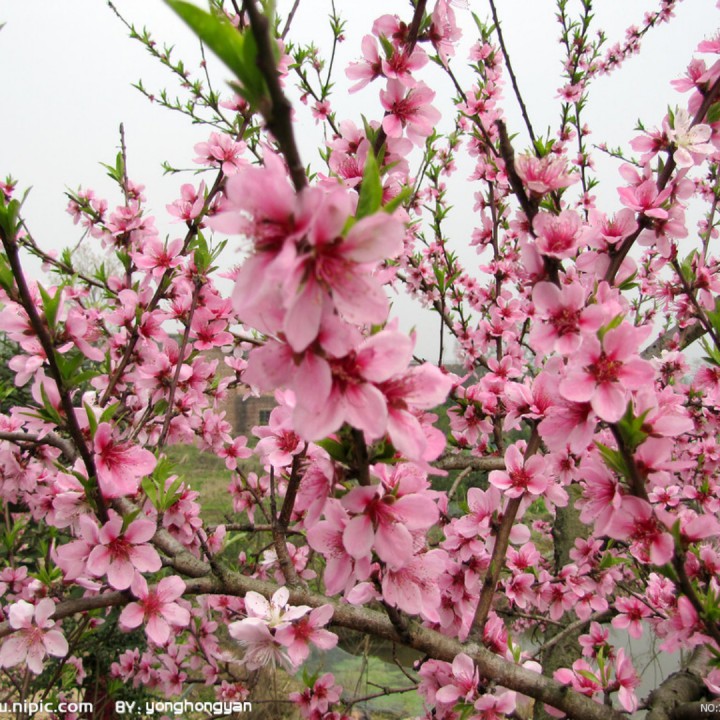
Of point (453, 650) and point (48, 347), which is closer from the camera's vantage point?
point (48, 347)

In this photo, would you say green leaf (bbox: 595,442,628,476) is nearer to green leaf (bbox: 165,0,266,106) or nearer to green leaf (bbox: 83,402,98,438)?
green leaf (bbox: 165,0,266,106)

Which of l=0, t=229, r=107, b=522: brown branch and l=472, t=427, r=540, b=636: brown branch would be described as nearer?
l=0, t=229, r=107, b=522: brown branch

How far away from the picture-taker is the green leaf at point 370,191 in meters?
0.69

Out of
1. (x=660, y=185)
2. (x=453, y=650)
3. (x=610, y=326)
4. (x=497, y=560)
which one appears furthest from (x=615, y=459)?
(x=660, y=185)

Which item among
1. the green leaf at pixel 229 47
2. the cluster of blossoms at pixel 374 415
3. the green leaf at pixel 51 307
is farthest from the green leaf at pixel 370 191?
the green leaf at pixel 51 307

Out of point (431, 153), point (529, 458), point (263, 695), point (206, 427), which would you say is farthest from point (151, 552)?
point (263, 695)

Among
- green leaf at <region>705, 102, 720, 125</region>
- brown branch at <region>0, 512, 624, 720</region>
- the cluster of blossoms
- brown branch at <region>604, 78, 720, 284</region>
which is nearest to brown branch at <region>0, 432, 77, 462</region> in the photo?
the cluster of blossoms

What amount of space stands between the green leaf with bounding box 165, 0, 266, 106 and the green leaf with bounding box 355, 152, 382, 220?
0.58 ft

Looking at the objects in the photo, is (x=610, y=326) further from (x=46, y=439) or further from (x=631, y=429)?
(x=46, y=439)

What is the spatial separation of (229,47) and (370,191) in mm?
243

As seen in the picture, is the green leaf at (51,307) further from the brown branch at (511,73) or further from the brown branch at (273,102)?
the brown branch at (511,73)

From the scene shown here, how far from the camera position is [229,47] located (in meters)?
0.58

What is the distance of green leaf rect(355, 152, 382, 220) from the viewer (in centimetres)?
69

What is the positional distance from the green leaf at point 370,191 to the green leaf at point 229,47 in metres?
0.18
